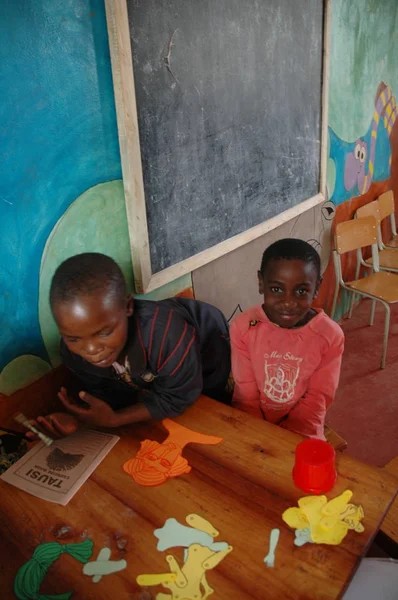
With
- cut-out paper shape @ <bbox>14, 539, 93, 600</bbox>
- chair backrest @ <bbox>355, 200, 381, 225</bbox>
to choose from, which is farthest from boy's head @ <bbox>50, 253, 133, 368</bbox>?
chair backrest @ <bbox>355, 200, 381, 225</bbox>

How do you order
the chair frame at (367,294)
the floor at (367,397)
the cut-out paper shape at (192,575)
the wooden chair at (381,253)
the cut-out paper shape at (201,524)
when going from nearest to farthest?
the cut-out paper shape at (192,575)
the cut-out paper shape at (201,524)
the floor at (367,397)
the chair frame at (367,294)
the wooden chair at (381,253)

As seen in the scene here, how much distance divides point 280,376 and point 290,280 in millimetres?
367

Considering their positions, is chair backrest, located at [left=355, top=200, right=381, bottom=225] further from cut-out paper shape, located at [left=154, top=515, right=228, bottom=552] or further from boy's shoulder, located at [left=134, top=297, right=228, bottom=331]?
cut-out paper shape, located at [left=154, top=515, right=228, bottom=552]

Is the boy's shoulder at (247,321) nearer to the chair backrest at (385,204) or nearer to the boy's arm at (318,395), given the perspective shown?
the boy's arm at (318,395)

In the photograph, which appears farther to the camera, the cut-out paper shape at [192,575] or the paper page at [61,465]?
the paper page at [61,465]

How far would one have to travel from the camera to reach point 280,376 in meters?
1.57

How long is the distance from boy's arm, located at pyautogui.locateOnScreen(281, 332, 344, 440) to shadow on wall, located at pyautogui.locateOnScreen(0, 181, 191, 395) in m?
0.81

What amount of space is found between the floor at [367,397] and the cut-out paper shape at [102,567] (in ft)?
5.83

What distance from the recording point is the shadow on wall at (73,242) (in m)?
1.33

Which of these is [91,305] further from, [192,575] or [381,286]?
[381,286]

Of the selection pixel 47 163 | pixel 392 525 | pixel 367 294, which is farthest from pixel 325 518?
pixel 367 294

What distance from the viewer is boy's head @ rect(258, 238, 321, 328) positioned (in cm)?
142

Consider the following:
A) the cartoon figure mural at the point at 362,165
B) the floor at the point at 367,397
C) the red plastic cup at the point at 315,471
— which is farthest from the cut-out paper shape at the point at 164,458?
the cartoon figure mural at the point at 362,165

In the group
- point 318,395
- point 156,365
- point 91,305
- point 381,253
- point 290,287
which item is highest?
point 91,305
